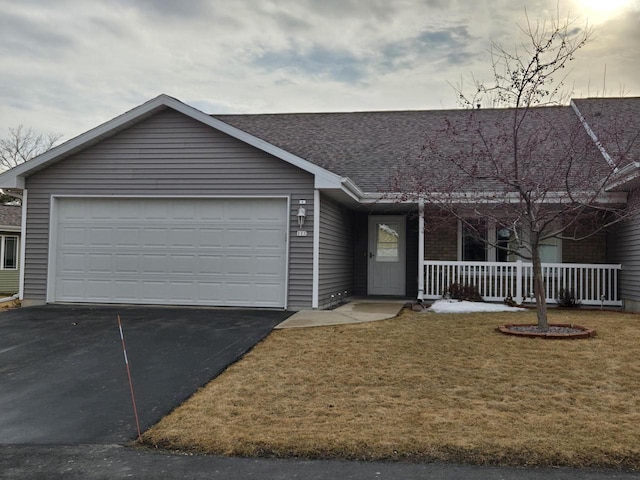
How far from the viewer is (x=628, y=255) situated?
11.9m

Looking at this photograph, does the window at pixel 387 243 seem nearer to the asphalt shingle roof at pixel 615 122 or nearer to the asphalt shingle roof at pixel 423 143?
the asphalt shingle roof at pixel 423 143

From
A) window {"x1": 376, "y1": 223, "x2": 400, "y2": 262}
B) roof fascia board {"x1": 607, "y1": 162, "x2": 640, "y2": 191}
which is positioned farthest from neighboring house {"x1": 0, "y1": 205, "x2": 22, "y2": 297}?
roof fascia board {"x1": 607, "y1": 162, "x2": 640, "y2": 191}

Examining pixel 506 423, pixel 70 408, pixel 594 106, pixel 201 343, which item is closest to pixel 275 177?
pixel 201 343

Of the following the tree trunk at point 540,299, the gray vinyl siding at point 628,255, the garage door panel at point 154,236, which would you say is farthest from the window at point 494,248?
the garage door panel at point 154,236

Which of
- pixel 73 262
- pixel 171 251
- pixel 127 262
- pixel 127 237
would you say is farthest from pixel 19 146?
pixel 171 251

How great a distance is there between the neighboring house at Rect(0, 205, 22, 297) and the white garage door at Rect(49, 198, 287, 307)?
32.5 feet

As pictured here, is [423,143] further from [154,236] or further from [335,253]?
[154,236]

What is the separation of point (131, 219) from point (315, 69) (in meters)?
6.82

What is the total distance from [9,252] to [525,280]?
61.0 feet

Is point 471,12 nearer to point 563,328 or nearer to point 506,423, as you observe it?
point 563,328

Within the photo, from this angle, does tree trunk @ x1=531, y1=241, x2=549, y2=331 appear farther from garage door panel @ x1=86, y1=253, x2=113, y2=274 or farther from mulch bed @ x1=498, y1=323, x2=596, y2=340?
garage door panel @ x1=86, y1=253, x2=113, y2=274

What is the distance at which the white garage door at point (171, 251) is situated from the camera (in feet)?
36.3

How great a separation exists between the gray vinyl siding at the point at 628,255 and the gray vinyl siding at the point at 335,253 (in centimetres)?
657

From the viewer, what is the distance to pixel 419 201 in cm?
1177
